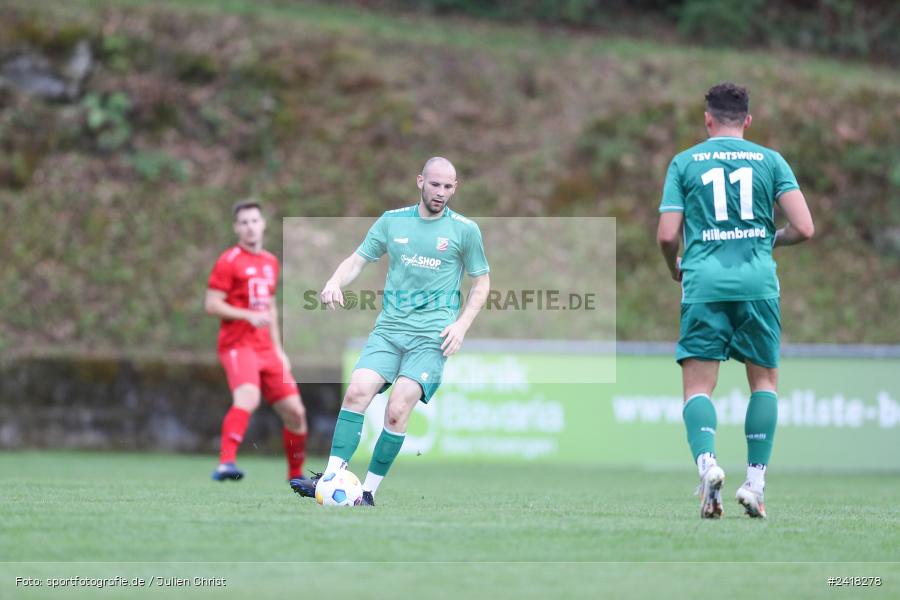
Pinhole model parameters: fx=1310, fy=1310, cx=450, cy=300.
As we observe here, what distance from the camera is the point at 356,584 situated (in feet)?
15.5

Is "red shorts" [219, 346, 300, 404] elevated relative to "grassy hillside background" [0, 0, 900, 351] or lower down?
lower down

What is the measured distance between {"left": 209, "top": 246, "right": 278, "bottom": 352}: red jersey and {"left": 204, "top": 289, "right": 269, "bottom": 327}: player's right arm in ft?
0.23

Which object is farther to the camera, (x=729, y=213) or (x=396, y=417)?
(x=396, y=417)

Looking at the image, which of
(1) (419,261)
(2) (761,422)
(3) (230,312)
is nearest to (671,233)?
(2) (761,422)

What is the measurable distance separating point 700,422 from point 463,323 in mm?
1575

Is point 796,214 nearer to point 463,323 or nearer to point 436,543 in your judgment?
point 463,323

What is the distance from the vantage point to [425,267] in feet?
26.7

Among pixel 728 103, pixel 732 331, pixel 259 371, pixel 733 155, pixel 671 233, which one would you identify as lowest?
pixel 259 371

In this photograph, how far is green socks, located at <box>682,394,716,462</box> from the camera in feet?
23.8

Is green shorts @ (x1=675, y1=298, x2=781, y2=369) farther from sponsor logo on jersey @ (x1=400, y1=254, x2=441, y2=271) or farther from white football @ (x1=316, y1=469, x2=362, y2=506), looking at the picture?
white football @ (x1=316, y1=469, x2=362, y2=506)

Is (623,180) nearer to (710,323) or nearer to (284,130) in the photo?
(284,130)

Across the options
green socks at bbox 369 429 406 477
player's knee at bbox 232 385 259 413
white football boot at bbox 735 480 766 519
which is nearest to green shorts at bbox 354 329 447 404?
green socks at bbox 369 429 406 477

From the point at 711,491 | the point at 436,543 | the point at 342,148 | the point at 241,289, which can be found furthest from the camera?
the point at 342,148

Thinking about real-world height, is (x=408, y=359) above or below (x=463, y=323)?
below
